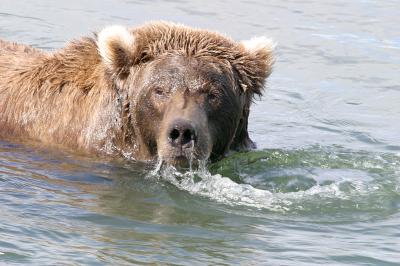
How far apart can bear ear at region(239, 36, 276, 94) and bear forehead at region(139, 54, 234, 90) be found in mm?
280

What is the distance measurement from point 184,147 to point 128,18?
945cm

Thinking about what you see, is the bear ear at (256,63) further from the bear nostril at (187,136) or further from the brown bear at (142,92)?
the bear nostril at (187,136)

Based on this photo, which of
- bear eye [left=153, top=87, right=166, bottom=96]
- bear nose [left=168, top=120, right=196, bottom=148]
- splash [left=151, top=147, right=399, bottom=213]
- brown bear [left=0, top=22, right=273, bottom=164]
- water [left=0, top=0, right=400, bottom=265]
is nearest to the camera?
water [left=0, top=0, right=400, bottom=265]

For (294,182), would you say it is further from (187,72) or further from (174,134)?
(174,134)

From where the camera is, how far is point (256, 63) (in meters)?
10.2

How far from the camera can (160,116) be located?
959cm

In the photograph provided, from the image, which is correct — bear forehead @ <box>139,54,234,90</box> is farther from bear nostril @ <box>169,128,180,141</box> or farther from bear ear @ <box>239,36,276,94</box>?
bear nostril @ <box>169,128,180,141</box>

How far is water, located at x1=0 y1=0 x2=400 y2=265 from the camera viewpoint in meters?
7.86

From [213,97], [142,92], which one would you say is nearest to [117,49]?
[142,92]

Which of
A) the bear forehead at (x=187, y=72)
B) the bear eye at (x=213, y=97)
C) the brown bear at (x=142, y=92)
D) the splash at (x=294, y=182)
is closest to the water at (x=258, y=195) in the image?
the splash at (x=294, y=182)

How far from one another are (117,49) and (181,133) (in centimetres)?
125

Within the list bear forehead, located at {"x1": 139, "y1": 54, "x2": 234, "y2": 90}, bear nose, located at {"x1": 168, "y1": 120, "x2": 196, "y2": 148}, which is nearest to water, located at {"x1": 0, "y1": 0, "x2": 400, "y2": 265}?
bear nose, located at {"x1": 168, "y1": 120, "x2": 196, "y2": 148}

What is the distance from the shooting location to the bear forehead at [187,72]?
31.3 feet

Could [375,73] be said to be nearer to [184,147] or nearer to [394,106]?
[394,106]
